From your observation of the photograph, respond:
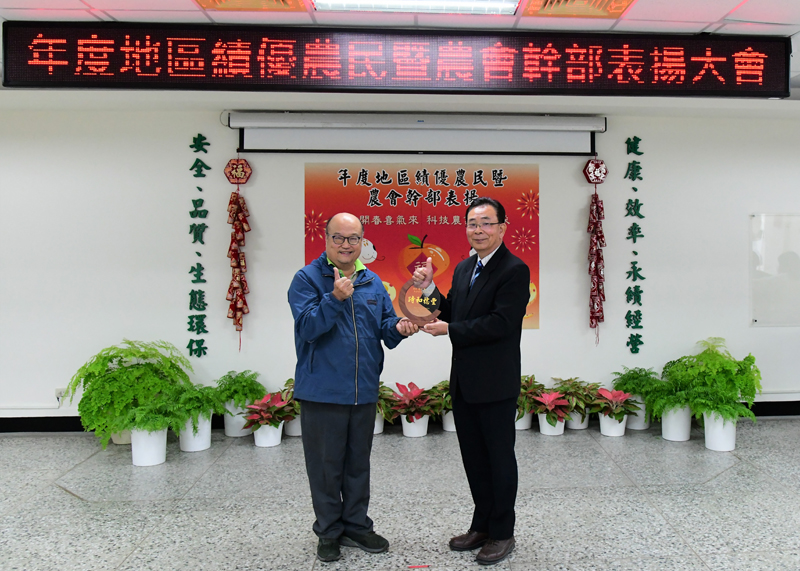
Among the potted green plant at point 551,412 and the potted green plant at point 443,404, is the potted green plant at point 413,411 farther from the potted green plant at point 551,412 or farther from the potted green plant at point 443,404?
the potted green plant at point 551,412

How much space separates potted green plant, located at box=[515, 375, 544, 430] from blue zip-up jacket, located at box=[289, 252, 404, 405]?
211cm

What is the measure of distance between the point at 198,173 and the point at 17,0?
1.80 meters

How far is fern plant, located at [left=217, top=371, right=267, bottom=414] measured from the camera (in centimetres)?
423

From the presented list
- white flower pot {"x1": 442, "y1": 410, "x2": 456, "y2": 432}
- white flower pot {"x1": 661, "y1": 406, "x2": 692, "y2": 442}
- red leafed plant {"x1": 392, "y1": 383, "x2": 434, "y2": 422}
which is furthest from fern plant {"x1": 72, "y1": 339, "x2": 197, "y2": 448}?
white flower pot {"x1": 661, "y1": 406, "x2": 692, "y2": 442}

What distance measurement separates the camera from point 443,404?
4328mm

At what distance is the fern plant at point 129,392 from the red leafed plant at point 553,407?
2.68 meters

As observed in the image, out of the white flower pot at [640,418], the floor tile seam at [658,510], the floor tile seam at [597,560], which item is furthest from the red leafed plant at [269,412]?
the white flower pot at [640,418]

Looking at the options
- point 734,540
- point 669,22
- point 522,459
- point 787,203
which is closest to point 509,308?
point 734,540

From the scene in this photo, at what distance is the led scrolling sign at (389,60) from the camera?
2814 mm

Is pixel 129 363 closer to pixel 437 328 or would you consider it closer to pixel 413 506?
pixel 413 506

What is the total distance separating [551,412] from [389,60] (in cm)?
283

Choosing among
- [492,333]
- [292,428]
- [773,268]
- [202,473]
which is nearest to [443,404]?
[292,428]

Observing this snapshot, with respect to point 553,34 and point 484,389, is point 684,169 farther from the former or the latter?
point 484,389

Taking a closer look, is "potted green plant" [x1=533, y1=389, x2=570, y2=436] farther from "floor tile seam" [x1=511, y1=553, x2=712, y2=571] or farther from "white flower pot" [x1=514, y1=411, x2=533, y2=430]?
"floor tile seam" [x1=511, y1=553, x2=712, y2=571]
